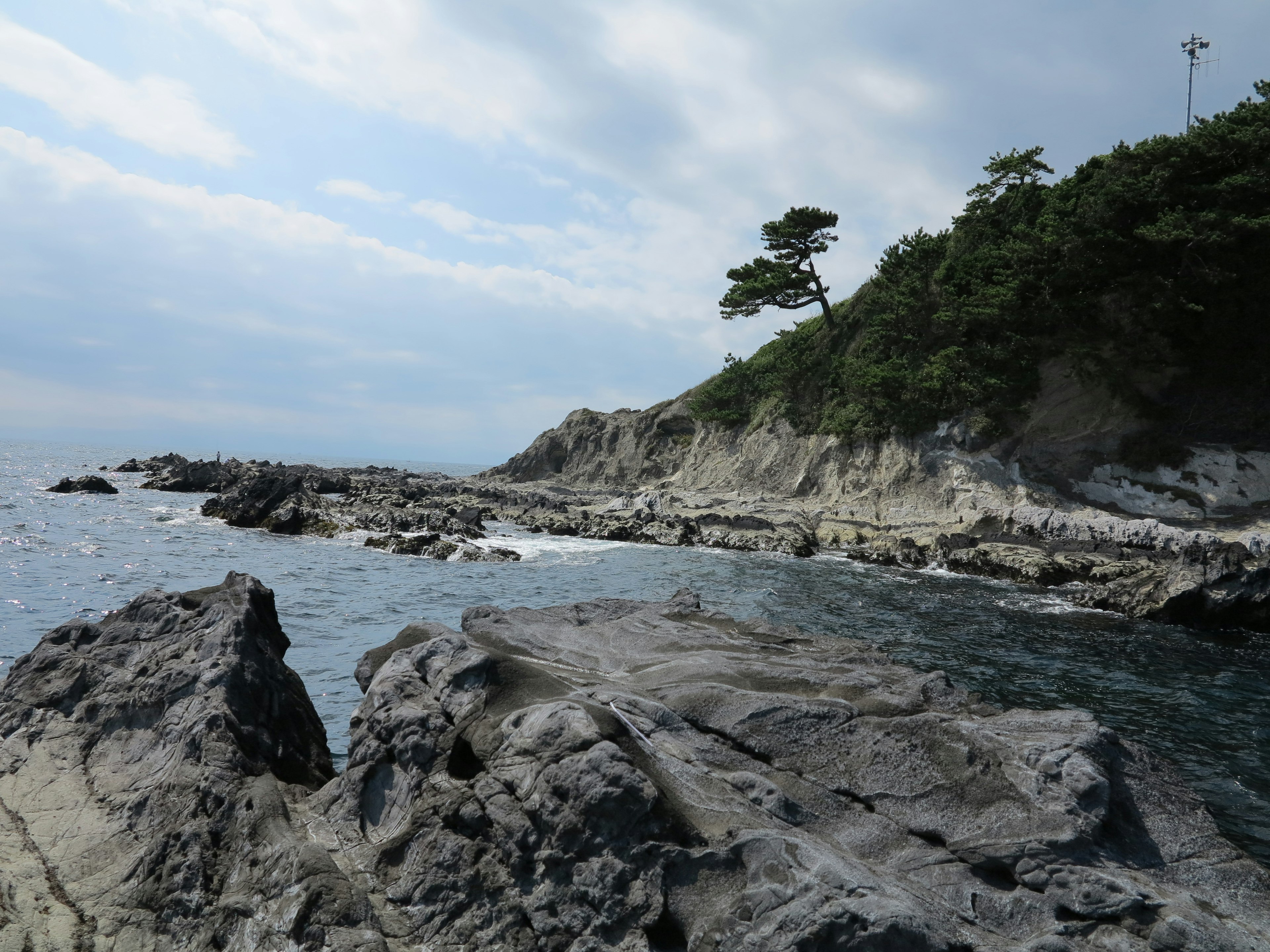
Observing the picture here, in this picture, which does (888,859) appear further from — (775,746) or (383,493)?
(383,493)

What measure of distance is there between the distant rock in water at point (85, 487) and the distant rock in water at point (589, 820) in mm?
48222

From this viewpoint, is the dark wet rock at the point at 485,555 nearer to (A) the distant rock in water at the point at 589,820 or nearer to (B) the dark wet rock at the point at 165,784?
(B) the dark wet rock at the point at 165,784

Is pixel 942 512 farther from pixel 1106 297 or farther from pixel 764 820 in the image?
pixel 764 820

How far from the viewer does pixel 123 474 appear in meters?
66.9

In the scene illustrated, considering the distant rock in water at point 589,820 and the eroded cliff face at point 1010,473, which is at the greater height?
the eroded cliff face at point 1010,473

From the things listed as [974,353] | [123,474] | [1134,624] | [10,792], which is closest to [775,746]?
[10,792]

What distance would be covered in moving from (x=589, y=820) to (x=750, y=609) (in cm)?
1416

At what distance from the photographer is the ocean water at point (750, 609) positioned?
36.1 feet

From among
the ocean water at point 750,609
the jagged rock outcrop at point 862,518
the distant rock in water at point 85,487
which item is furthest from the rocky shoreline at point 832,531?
the distant rock in water at point 85,487

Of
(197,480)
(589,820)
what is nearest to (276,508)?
(197,480)

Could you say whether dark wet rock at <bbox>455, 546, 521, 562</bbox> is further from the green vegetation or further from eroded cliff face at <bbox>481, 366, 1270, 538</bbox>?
the green vegetation

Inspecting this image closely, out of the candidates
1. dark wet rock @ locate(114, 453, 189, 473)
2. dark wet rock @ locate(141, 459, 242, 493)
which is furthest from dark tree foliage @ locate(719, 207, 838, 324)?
dark wet rock @ locate(114, 453, 189, 473)

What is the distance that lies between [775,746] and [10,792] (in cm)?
760

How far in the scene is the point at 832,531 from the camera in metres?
33.6
